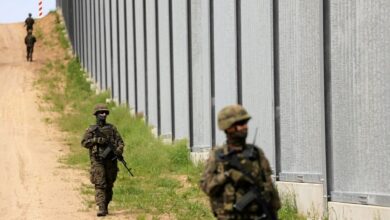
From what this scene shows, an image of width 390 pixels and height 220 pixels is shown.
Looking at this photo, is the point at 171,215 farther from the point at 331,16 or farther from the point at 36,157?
the point at 36,157

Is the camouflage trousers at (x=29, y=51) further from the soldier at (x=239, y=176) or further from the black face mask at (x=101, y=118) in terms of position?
the soldier at (x=239, y=176)

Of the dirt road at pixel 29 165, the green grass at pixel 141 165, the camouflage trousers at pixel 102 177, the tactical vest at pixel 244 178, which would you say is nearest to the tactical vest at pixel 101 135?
the camouflage trousers at pixel 102 177

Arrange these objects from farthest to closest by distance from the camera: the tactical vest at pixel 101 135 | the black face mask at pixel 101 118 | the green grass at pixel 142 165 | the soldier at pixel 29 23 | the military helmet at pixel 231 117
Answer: the soldier at pixel 29 23
the green grass at pixel 142 165
the tactical vest at pixel 101 135
the black face mask at pixel 101 118
the military helmet at pixel 231 117

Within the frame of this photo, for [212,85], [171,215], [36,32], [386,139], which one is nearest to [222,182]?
[386,139]

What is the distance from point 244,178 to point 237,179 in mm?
55

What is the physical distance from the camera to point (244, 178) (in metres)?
6.18

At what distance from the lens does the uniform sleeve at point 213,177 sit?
6.26m

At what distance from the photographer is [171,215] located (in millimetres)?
12461

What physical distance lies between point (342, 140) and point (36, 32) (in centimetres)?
4054

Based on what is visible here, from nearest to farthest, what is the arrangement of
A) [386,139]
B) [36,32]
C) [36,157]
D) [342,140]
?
[386,139] → [342,140] → [36,157] → [36,32]

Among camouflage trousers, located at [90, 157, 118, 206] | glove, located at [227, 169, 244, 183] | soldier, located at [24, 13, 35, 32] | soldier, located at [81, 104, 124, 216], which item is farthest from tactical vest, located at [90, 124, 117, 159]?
soldier, located at [24, 13, 35, 32]

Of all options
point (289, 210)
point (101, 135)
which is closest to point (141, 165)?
point (101, 135)

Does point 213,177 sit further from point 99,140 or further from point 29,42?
point 29,42

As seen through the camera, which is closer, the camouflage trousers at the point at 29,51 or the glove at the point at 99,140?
the glove at the point at 99,140
